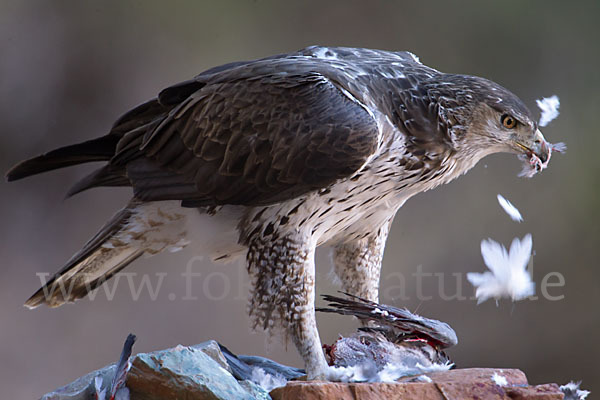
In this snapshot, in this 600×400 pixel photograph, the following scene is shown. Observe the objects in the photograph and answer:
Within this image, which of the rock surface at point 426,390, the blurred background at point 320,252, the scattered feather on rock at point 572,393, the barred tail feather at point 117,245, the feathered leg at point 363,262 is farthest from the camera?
the blurred background at point 320,252

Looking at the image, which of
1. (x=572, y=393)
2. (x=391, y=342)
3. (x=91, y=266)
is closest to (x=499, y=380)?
(x=572, y=393)

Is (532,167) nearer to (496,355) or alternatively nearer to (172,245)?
(172,245)

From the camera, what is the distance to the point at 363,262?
3135 mm

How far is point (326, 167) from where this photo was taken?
2525 mm

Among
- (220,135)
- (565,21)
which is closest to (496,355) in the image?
(565,21)

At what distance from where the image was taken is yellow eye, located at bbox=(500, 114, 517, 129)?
2.60 meters

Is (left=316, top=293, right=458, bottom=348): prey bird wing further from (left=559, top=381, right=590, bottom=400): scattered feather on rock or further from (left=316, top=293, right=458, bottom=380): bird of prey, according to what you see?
(left=559, top=381, right=590, bottom=400): scattered feather on rock

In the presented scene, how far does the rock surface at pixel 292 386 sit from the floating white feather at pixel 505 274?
1.75ft

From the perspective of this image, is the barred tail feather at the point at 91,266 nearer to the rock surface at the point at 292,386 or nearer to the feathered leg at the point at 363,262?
the rock surface at the point at 292,386

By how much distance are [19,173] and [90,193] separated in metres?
1.78

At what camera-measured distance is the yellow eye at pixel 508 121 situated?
2.60 metres

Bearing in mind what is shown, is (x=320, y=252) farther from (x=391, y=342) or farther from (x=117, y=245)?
(x=391, y=342)

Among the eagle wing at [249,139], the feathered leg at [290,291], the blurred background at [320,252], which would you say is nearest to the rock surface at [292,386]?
the feathered leg at [290,291]

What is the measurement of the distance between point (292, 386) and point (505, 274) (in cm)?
103
